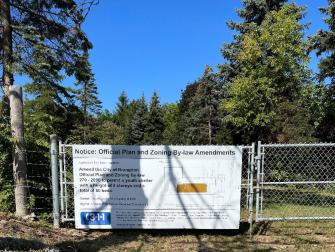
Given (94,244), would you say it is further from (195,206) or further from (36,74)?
(36,74)

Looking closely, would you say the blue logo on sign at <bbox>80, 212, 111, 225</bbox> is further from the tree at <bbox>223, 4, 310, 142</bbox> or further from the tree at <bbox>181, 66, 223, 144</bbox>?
the tree at <bbox>181, 66, 223, 144</bbox>

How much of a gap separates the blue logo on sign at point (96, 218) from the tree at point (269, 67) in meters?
14.8

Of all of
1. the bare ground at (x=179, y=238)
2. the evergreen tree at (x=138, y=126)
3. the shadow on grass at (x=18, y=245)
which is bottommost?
the bare ground at (x=179, y=238)

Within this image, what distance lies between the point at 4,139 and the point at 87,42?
3370mm

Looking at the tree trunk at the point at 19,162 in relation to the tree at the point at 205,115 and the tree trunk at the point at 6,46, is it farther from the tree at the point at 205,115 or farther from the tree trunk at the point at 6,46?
the tree at the point at 205,115

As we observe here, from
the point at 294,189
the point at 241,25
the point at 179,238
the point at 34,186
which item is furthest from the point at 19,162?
the point at 241,25

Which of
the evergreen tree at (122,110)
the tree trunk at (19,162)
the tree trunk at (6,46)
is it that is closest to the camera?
the tree trunk at (19,162)

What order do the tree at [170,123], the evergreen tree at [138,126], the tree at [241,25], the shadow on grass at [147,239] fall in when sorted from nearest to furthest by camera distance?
the shadow on grass at [147,239], the tree at [241,25], the tree at [170,123], the evergreen tree at [138,126]

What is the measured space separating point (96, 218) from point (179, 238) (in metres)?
1.42

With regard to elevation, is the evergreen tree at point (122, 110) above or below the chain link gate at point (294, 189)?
above

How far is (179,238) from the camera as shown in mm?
6781

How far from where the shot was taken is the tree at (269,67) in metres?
19.6

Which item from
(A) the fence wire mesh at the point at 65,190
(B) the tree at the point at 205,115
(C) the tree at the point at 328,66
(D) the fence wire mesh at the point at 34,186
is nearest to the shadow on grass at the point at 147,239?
(A) the fence wire mesh at the point at 65,190

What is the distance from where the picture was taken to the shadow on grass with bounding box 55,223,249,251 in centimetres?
616
